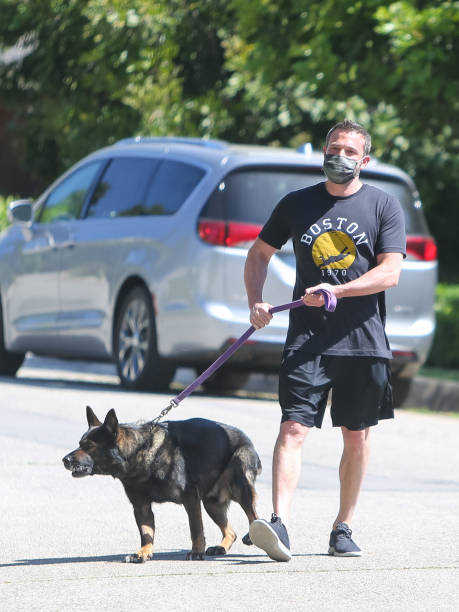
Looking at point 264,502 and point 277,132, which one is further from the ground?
point 277,132

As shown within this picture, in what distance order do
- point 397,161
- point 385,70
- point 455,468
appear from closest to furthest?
point 455,468, point 385,70, point 397,161

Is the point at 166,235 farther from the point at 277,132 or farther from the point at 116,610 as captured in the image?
the point at 277,132

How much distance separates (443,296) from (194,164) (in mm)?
5086

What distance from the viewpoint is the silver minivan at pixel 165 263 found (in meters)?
11.0

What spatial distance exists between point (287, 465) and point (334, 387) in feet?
1.23

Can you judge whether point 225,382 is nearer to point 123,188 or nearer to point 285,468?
point 123,188

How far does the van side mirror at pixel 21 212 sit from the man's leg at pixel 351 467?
21.2ft

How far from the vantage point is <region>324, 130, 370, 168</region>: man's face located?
580 cm

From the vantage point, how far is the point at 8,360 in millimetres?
13125

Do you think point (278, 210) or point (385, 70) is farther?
point (385, 70)

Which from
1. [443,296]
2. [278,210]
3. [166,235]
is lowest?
[443,296]

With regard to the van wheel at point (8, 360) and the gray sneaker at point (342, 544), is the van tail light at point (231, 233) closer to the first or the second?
the van wheel at point (8, 360)

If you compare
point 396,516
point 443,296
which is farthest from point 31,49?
point 396,516

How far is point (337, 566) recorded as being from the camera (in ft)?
18.6
